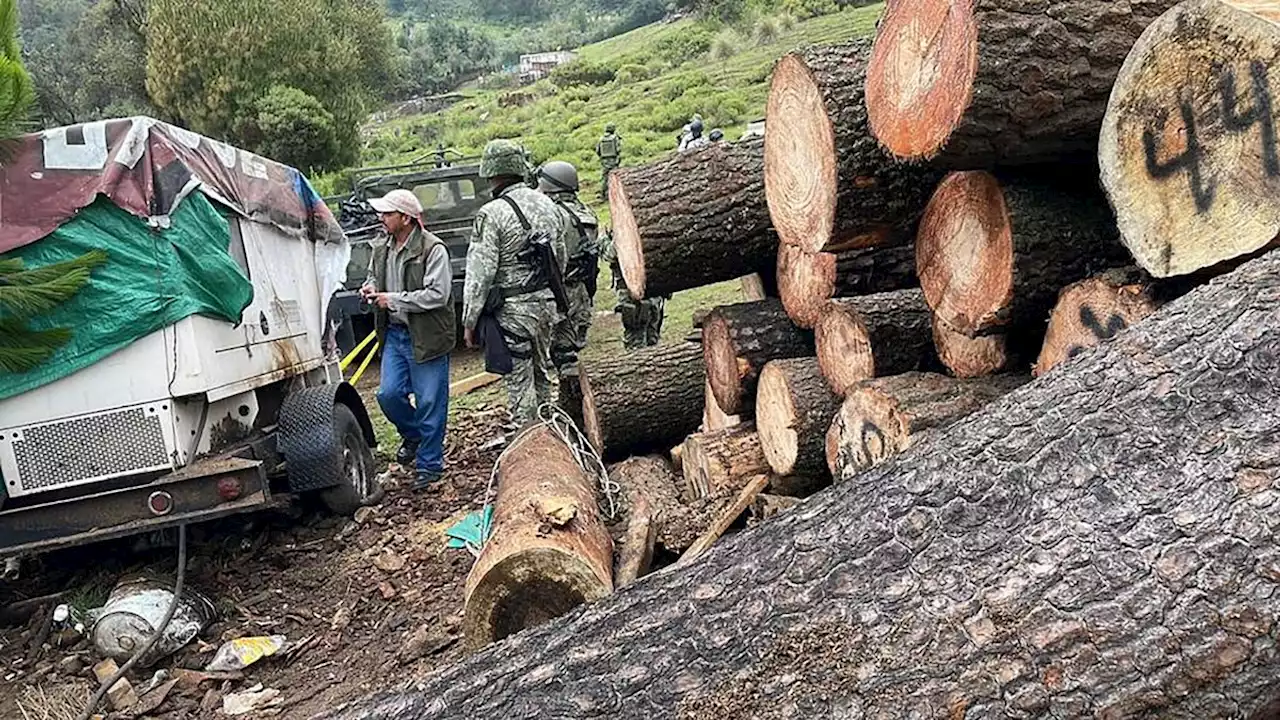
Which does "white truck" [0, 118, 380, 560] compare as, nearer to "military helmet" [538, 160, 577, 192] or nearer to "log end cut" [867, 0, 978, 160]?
"military helmet" [538, 160, 577, 192]

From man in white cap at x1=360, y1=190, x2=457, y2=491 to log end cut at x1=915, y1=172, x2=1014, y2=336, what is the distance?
10.7 ft

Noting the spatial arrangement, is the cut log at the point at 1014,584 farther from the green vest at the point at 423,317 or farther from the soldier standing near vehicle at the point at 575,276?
the soldier standing near vehicle at the point at 575,276

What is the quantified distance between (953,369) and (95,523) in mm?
3560

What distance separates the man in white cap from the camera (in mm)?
5590

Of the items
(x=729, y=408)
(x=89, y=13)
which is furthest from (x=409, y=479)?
(x=89, y=13)

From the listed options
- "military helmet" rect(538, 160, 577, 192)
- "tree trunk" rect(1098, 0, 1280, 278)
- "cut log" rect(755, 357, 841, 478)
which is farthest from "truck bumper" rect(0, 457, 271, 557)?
"tree trunk" rect(1098, 0, 1280, 278)

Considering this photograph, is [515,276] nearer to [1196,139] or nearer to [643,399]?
[643,399]

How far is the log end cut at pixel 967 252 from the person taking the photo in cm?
270

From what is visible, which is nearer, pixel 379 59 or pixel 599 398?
pixel 599 398

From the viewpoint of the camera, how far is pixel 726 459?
4.04m

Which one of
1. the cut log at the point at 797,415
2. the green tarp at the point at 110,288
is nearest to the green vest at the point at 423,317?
the green tarp at the point at 110,288

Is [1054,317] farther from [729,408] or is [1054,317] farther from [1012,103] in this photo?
[729,408]

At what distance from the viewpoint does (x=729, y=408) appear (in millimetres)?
4230

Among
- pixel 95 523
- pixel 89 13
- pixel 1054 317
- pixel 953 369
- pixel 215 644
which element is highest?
pixel 89 13
